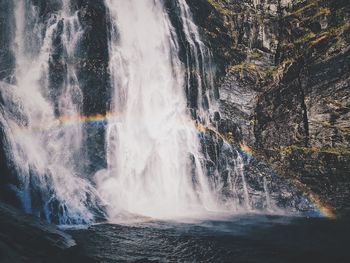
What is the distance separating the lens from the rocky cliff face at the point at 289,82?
25438mm

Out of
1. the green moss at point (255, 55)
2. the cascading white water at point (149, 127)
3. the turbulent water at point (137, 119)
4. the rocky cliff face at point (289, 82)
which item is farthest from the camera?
the green moss at point (255, 55)

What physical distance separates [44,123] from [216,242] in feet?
43.6

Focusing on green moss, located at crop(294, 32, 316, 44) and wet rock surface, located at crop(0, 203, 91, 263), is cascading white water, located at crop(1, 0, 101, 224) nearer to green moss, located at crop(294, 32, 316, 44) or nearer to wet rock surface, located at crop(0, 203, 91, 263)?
wet rock surface, located at crop(0, 203, 91, 263)

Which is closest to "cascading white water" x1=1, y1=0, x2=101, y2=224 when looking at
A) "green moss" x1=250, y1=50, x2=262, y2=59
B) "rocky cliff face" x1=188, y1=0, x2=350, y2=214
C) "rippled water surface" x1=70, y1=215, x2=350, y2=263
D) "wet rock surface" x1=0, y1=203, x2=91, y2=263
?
"rippled water surface" x1=70, y1=215, x2=350, y2=263

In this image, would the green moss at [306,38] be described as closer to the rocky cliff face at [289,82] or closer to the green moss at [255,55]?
the rocky cliff face at [289,82]

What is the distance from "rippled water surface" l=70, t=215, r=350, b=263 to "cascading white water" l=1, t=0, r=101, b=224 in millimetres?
3096

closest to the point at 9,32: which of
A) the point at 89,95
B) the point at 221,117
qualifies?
the point at 89,95

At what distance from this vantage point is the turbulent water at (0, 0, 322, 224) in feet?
74.6

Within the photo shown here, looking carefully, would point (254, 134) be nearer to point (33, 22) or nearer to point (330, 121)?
point (330, 121)

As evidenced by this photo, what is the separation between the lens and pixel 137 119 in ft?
85.5

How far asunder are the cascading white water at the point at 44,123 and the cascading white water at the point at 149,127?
2406 mm

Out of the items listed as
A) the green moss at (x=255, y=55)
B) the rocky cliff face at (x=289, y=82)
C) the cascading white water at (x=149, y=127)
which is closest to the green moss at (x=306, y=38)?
the rocky cliff face at (x=289, y=82)

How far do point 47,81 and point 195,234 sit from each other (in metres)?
14.0

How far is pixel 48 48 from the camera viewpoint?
2500cm
